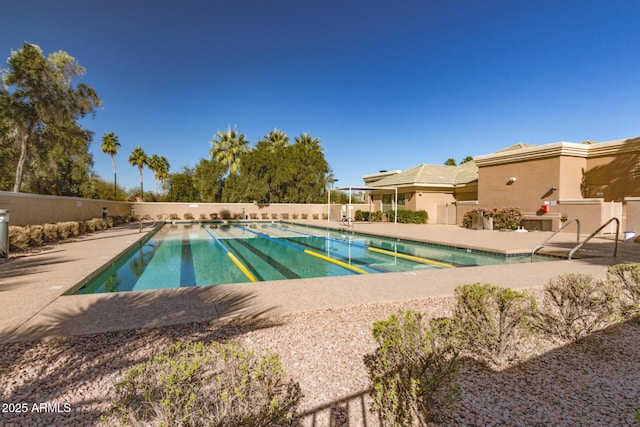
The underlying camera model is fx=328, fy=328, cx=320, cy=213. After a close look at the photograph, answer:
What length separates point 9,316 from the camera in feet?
13.2

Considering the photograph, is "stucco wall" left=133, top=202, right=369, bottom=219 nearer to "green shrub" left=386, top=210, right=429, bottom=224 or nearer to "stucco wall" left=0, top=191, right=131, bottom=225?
"green shrub" left=386, top=210, right=429, bottom=224

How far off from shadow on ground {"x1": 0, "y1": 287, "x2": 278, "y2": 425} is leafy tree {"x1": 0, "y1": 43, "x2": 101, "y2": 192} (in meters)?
15.3

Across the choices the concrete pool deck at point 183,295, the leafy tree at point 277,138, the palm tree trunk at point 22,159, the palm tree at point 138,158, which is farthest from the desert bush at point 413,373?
the palm tree at point 138,158

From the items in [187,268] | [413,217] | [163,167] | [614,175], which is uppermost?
[163,167]

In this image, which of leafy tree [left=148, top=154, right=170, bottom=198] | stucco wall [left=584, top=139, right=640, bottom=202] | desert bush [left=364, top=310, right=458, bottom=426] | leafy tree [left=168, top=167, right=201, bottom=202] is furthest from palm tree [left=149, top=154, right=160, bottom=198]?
desert bush [left=364, top=310, right=458, bottom=426]

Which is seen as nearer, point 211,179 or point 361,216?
point 361,216

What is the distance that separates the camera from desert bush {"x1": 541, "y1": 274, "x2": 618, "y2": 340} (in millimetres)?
3855

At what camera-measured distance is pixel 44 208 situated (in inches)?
518

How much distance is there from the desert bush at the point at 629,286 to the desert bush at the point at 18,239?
13.4m

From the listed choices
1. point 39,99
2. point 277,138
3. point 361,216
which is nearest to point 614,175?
point 361,216

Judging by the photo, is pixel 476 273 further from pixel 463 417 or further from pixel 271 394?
pixel 271 394

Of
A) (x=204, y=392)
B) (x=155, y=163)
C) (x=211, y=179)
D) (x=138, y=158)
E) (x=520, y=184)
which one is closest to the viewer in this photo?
(x=204, y=392)

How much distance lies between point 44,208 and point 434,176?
75.6 feet

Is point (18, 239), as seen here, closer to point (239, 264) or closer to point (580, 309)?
point (239, 264)
